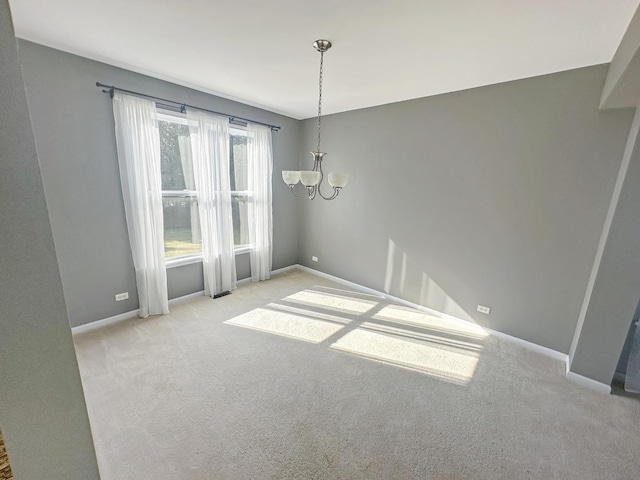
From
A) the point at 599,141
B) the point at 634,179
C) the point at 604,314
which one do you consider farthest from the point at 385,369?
the point at 599,141

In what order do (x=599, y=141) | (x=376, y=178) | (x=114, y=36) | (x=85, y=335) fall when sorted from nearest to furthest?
(x=114, y=36)
(x=599, y=141)
(x=85, y=335)
(x=376, y=178)

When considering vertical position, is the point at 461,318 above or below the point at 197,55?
below

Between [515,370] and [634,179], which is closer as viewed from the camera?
[634,179]

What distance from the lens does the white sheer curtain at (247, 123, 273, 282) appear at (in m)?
3.99

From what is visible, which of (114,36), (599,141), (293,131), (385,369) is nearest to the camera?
(114,36)

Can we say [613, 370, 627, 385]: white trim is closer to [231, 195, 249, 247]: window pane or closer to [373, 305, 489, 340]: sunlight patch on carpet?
[373, 305, 489, 340]: sunlight patch on carpet

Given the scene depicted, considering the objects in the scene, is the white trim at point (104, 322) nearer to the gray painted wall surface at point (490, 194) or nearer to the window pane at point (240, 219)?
the window pane at point (240, 219)

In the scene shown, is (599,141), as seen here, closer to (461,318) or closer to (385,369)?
(461,318)

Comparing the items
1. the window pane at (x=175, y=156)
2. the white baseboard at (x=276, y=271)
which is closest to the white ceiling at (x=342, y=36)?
the window pane at (x=175, y=156)

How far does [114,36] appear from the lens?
2119 mm

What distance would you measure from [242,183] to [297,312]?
6.96ft

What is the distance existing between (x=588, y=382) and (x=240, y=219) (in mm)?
4370

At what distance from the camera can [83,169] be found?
264 centimetres

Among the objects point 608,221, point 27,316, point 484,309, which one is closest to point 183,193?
point 27,316
